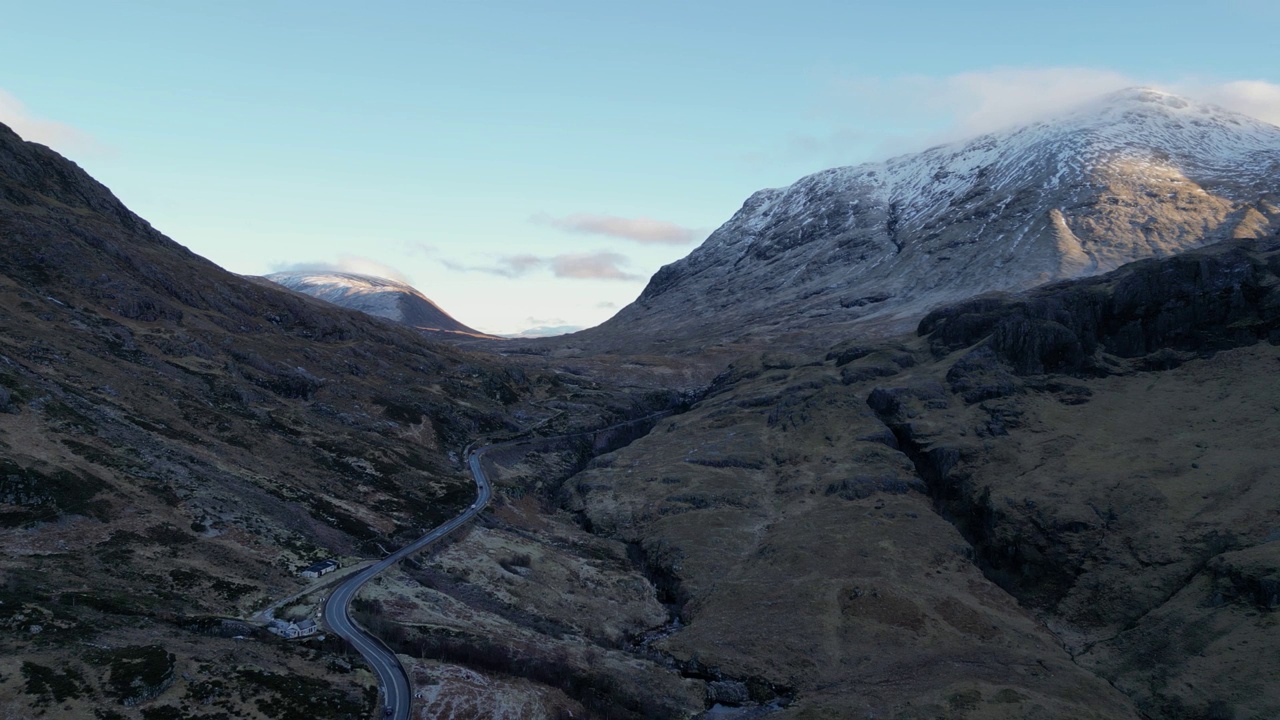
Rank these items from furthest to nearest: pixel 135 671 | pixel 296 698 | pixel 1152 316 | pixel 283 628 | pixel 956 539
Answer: pixel 1152 316 → pixel 956 539 → pixel 283 628 → pixel 296 698 → pixel 135 671

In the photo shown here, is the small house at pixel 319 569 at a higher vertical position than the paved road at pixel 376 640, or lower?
higher

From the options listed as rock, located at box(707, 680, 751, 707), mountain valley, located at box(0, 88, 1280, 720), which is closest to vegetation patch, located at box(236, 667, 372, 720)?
mountain valley, located at box(0, 88, 1280, 720)

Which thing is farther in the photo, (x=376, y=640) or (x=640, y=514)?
(x=640, y=514)

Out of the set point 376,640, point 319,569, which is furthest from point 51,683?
point 319,569

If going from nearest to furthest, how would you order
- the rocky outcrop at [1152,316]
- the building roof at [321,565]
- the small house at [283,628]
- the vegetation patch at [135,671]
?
the vegetation patch at [135,671], the small house at [283,628], the building roof at [321,565], the rocky outcrop at [1152,316]

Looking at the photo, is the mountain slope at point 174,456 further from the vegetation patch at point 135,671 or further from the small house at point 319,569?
the small house at point 319,569

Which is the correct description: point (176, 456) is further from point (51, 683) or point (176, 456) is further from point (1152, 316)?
point (1152, 316)

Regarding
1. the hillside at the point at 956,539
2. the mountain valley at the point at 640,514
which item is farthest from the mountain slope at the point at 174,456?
the hillside at the point at 956,539

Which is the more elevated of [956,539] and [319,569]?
[319,569]

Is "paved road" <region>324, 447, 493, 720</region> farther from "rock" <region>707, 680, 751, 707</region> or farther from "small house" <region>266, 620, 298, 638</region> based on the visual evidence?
"rock" <region>707, 680, 751, 707</region>

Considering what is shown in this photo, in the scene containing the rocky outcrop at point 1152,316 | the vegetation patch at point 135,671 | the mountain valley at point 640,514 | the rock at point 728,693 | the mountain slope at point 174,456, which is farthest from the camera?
the rocky outcrop at point 1152,316
